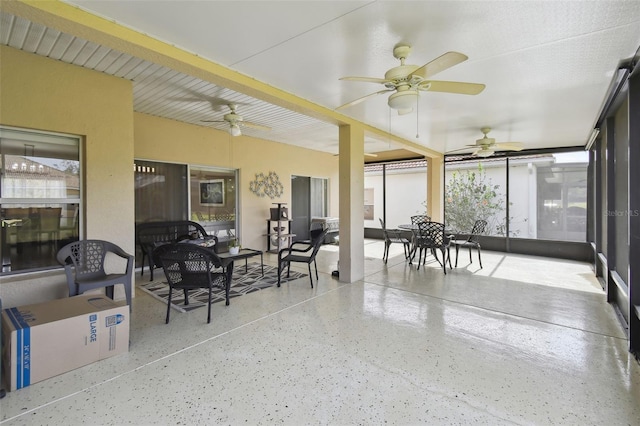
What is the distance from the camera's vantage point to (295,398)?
1.95 metres

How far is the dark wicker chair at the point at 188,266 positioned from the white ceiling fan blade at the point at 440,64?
2525 millimetres

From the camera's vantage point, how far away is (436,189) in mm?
8016

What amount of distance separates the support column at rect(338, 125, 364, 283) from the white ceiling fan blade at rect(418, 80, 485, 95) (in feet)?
6.70

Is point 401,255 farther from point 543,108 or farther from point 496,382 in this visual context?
point 496,382

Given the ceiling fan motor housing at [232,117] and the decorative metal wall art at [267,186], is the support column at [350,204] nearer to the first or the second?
the ceiling fan motor housing at [232,117]

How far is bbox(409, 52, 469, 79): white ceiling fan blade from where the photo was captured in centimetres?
206

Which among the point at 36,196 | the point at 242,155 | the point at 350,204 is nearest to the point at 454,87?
the point at 350,204

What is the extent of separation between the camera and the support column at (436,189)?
802 centimetres

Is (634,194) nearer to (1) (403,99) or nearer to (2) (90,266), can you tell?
(1) (403,99)

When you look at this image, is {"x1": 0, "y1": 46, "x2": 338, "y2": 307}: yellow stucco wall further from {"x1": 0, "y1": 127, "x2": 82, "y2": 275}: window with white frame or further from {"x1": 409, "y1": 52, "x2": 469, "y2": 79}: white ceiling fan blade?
{"x1": 409, "y1": 52, "x2": 469, "y2": 79}: white ceiling fan blade

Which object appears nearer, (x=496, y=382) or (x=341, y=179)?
(x=496, y=382)

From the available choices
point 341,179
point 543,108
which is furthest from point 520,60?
point 341,179

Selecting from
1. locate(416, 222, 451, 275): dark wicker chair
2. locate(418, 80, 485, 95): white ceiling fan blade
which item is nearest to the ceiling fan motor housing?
locate(418, 80, 485, 95): white ceiling fan blade

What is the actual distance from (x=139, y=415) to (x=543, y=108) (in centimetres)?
554
